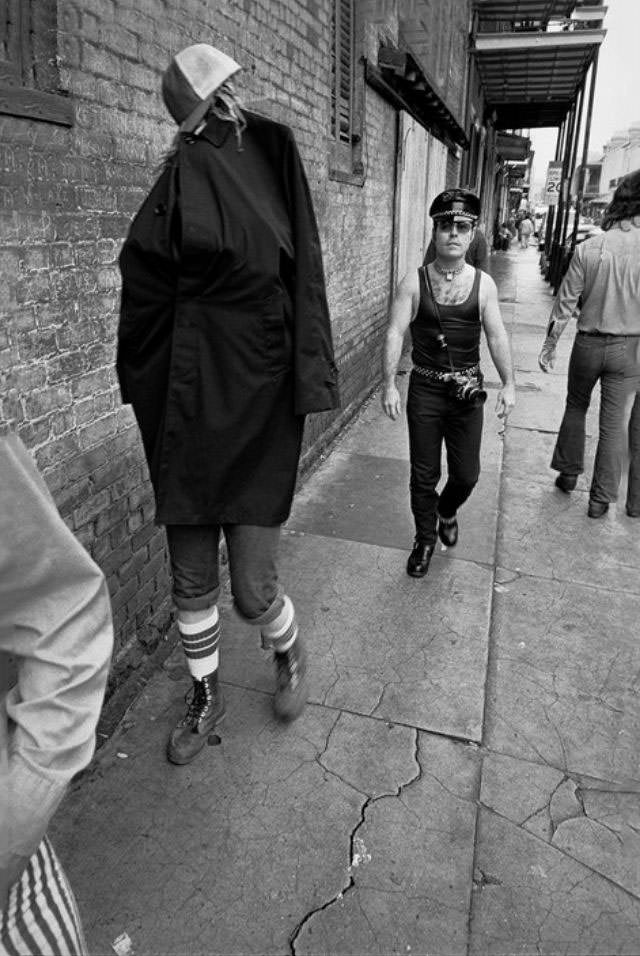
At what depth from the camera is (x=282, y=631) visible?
2760mm

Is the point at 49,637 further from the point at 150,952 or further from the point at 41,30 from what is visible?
the point at 41,30

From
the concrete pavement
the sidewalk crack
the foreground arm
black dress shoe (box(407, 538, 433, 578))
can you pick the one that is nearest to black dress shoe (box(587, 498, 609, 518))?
the concrete pavement

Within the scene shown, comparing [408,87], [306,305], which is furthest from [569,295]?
[408,87]

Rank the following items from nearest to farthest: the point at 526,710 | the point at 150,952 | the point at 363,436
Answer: the point at 150,952, the point at 526,710, the point at 363,436

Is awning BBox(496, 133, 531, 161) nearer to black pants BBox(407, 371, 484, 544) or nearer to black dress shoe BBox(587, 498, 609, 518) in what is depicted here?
black dress shoe BBox(587, 498, 609, 518)

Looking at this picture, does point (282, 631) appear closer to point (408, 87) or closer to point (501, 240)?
point (408, 87)

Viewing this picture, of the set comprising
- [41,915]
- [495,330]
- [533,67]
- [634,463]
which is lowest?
[634,463]

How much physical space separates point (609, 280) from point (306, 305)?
9.64 ft

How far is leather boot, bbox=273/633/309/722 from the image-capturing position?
9.21 ft

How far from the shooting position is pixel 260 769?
259cm

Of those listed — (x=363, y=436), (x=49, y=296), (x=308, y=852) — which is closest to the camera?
(x=308, y=852)

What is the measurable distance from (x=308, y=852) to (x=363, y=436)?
437 cm

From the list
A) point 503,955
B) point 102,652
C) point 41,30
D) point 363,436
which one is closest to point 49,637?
point 102,652

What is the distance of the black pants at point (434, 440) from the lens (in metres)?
3.81
